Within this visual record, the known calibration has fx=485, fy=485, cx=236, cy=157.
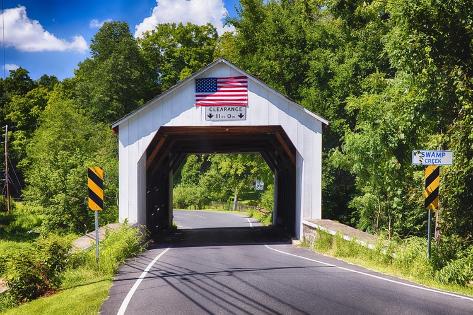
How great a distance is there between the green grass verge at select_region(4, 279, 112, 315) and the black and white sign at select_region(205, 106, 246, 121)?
9.49 metres

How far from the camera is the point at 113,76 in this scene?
55062 millimetres

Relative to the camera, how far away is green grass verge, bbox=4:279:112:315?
25.9 ft

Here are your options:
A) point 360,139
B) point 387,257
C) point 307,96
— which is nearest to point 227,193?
point 307,96

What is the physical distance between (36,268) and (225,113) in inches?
387

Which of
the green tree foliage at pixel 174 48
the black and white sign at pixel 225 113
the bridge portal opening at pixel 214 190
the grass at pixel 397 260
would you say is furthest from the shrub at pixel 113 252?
the green tree foliage at pixel 174 48

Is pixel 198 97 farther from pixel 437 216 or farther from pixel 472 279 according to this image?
pixel 472 279

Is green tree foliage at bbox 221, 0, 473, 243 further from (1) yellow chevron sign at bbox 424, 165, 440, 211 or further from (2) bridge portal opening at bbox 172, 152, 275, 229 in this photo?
(2) bridge portal opening at bbox 172, 152, 275, 229

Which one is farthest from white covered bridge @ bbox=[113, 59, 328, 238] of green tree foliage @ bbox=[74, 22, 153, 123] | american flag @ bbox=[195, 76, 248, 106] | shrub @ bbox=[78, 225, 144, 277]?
green tree foliage @ bbox=[74, 22, 153, 123]

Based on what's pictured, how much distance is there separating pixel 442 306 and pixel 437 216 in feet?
13.6

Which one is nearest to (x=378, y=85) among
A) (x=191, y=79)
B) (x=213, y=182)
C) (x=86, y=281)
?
(x=191, y=79)

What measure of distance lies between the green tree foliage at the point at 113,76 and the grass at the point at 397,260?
4448cm

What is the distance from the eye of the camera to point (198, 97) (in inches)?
719

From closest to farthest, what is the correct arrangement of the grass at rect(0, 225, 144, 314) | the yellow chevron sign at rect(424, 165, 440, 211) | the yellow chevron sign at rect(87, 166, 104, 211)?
the grass at rect(0, 225, 144, 314) < the yellow chevron sign at rect(424, 165, 440, 211) < the yellow chevron sign at rect(87, 166, 104, 211)

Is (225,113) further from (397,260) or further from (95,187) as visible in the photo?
(397,260)
